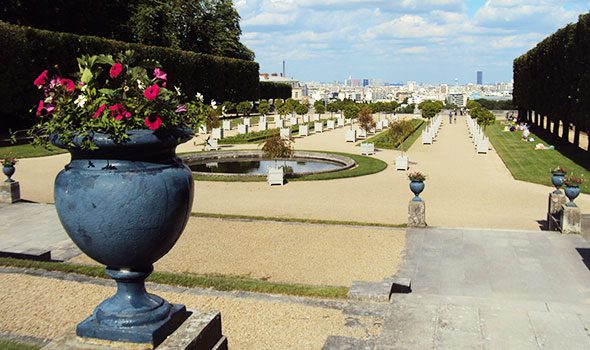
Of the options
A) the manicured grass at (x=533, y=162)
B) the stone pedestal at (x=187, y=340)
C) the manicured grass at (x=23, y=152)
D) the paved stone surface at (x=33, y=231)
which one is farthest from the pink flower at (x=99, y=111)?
the manicured grass at (x=23, y=152)

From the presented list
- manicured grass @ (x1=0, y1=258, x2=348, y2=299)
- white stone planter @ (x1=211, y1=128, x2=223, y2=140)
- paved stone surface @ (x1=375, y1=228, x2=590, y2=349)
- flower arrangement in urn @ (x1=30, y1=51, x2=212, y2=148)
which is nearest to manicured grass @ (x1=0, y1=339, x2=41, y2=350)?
manicured grass @ (x1=0, y1=258, x2=348, y2=299)

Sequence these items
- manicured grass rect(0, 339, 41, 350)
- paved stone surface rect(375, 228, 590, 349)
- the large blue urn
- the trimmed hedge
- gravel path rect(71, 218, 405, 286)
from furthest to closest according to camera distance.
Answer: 1. the trimmed hedge
2. gravel path rect(71, 218, 405, 286)
3. paved stone surface rect(375, 228, 590, 349)
4. manicured grass rect(0, 339, 41, 350)
5. the large blue urn

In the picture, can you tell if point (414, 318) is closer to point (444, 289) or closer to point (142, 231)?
point (444, 289)

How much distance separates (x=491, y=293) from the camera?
8.57 metres

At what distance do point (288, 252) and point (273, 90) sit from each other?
75344 mm

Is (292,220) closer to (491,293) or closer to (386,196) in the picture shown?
(386,196)

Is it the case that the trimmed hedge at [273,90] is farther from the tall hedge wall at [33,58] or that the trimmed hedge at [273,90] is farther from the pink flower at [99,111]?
the pink flower at [99,111]

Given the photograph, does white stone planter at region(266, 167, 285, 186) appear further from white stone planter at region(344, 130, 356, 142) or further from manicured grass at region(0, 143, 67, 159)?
white stone planter at region(344, 130, 356, 142)

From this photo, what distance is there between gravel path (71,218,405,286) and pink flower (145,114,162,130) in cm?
606

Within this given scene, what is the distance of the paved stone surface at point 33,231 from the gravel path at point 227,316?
3.14 meters

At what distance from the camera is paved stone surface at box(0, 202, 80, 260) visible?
11289mm

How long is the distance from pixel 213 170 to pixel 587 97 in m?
20.2

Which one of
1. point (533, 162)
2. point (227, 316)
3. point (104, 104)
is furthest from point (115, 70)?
point (533, 162)

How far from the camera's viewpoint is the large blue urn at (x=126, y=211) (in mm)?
3828
